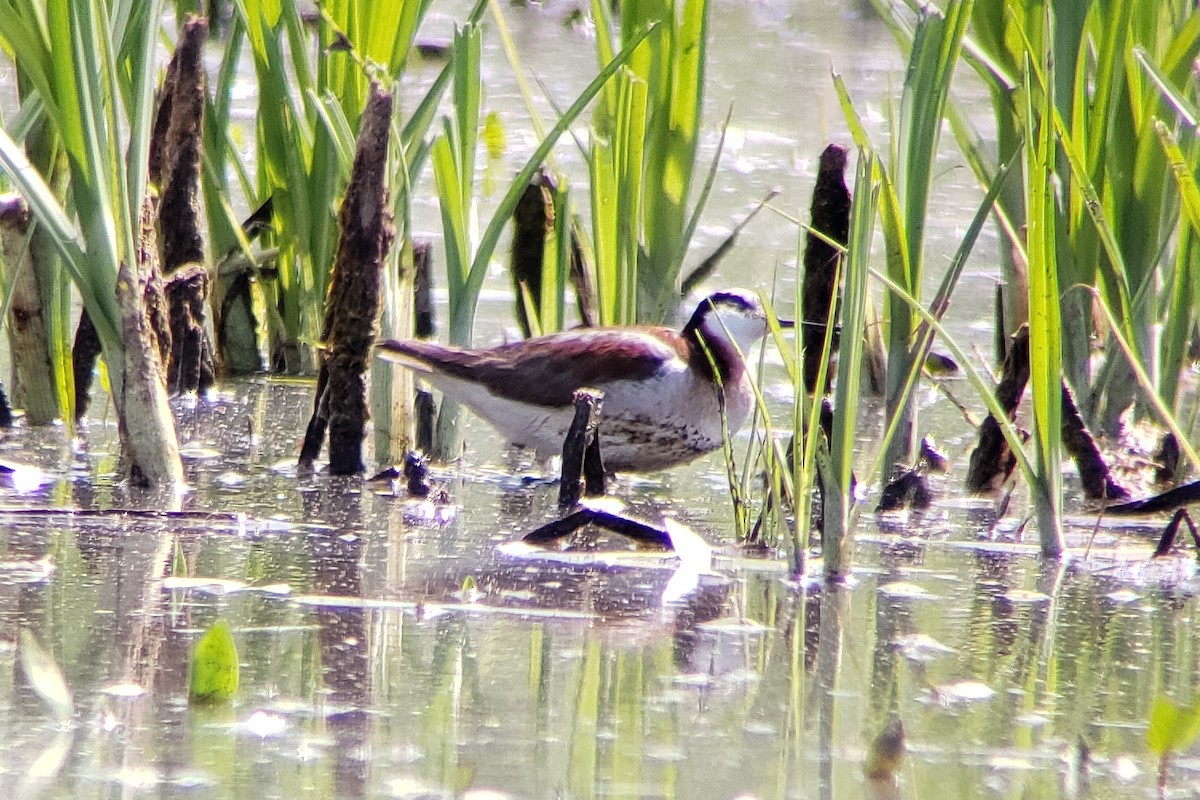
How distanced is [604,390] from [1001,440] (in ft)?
3.11

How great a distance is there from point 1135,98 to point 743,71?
17.7 feet

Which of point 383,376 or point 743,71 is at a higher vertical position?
point 743,71

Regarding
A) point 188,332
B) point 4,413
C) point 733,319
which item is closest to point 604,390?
point 733,319

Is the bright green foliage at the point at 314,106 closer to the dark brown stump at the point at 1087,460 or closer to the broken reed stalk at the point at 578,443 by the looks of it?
the broken reed stalk at the point at 578,443

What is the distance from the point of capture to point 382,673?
2416 millimetres

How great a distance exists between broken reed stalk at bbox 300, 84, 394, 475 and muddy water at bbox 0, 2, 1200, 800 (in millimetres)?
132

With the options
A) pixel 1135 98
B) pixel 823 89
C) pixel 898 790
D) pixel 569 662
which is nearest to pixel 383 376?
pixel 569 662

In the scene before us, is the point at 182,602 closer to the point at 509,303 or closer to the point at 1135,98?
the point at 1135,98

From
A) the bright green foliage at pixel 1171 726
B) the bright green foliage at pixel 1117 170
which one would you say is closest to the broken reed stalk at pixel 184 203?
the bright green foliage at pixel 1117 170

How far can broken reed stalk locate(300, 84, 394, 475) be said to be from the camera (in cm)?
375

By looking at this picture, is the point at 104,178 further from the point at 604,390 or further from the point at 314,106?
the point at 604,390

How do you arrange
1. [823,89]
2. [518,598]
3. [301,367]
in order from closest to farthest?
[518,598]
[301,367]
[823,89]

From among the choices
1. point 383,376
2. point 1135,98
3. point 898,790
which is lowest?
point 898,790

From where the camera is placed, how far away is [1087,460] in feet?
12.3
